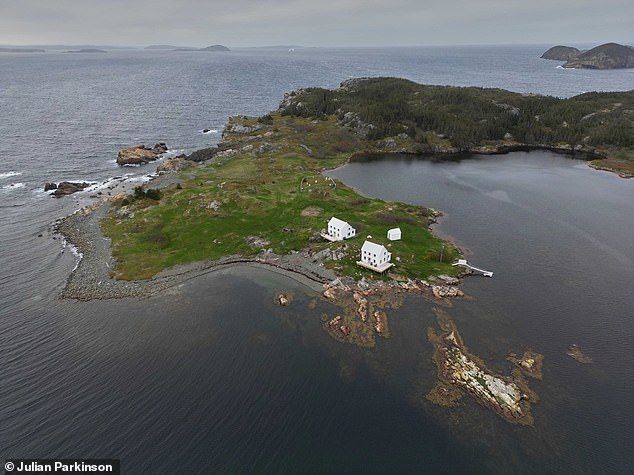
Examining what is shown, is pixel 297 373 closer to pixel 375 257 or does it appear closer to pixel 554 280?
pixel 375 257

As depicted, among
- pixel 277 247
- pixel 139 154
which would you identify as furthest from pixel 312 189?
pixel 139 154

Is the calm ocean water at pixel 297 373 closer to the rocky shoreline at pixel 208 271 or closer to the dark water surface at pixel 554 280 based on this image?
the dark water surface at pixel 554 280

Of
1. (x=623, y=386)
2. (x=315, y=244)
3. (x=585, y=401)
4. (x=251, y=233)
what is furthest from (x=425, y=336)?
(x=251, y=233)

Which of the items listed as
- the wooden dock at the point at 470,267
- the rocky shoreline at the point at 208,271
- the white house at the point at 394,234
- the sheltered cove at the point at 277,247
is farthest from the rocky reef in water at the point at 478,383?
the white house at the point at 394,234

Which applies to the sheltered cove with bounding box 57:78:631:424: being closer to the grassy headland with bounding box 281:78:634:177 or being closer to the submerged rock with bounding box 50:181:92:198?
A: the submerged rock with bounding box 50:181:92:198

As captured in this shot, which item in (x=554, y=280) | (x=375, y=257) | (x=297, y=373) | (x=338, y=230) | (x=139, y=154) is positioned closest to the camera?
(x=297, y=373)
